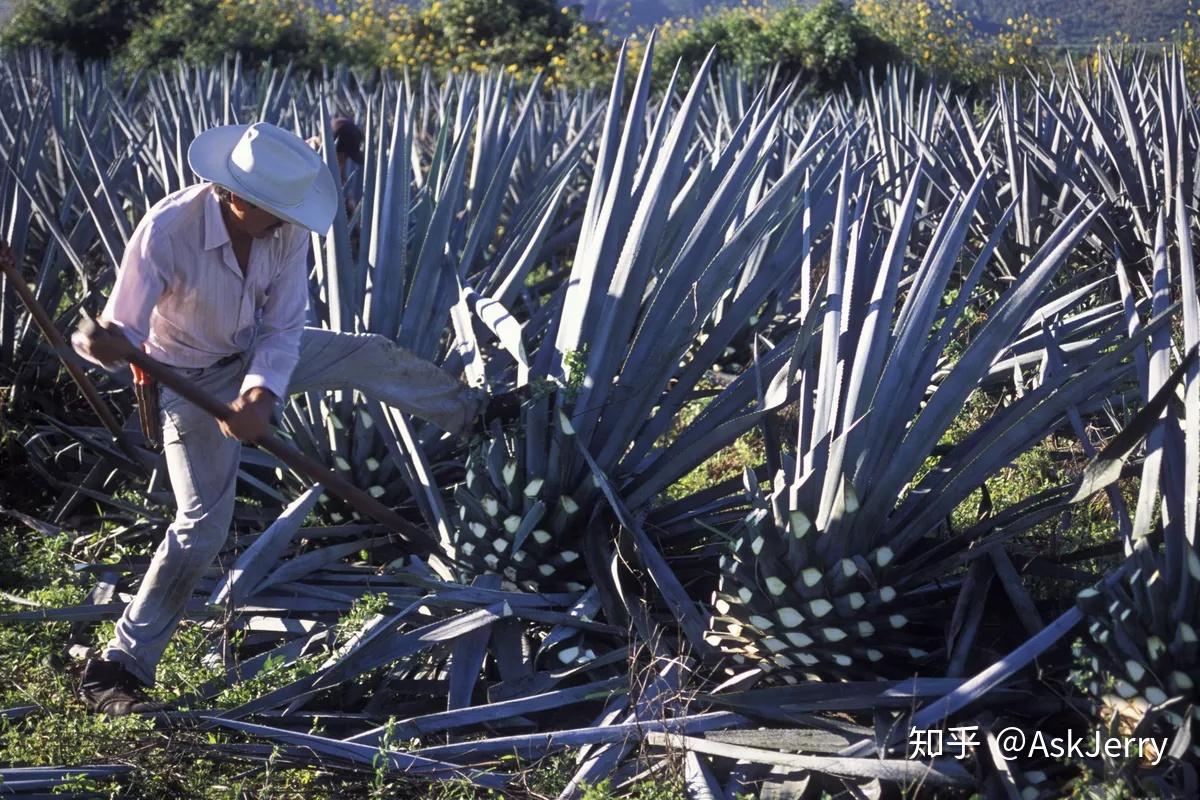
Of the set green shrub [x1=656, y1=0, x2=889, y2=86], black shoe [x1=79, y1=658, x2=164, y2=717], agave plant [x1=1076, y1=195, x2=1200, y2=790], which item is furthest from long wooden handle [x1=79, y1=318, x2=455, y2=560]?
green shrub [x1=656, y1=0, x2=889, y2=86]

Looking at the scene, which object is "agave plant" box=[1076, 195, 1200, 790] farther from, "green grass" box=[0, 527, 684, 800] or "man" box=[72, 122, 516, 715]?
"man" box=[72, 122, 516, 715]

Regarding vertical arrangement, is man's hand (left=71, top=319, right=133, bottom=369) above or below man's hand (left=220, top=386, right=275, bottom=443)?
above

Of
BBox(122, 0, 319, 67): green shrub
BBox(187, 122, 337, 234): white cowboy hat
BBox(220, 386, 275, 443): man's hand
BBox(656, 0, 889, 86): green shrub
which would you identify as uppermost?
BBox(187, 122, 337, 234): white cowboy hat

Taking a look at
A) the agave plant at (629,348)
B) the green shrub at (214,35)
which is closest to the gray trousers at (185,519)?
the agave plant at (629,348)

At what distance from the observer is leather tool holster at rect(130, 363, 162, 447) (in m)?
3.14

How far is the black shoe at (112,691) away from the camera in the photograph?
3008mm

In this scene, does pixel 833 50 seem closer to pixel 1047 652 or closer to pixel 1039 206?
pixel 1039 206

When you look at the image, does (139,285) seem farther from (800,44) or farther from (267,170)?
(800,44)

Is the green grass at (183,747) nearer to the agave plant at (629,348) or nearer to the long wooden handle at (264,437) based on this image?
the long wooden handle at (264,437)

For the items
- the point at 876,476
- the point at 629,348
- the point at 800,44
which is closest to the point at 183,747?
the point at 629,348

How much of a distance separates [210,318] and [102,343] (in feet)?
1.34

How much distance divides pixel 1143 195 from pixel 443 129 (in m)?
2.91

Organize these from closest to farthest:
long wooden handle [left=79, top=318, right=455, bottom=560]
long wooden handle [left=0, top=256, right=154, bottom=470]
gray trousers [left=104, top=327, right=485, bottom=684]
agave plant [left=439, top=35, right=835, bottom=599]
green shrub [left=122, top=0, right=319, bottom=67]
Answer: long wooden handle [left=79, top=318, right=455, bottom=560], long wooden handle [left=0, top=256, right=154, bottom=470], gray trousers [left=104, top=327, right=485, bottom=684], agave plant [left=439, top=35, right=835, bottom=599], green shrub [left=122, top=0, right=319, bottom=67]

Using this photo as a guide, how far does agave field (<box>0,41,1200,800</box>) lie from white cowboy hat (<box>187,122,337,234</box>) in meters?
0.66
